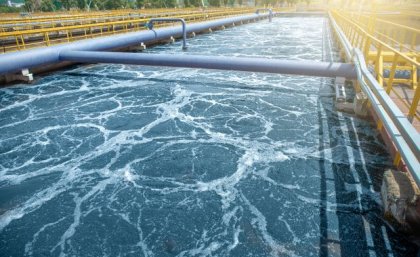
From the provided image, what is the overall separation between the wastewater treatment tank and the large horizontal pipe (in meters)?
0.74

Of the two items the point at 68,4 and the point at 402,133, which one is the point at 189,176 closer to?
the point at 402,133

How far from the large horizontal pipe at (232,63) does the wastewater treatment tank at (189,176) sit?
2.43 ft

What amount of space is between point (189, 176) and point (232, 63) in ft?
15.7

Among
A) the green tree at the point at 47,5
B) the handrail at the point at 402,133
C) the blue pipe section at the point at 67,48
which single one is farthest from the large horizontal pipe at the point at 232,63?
the green tree at the point at 47,5

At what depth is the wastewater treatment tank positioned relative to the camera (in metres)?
3.67

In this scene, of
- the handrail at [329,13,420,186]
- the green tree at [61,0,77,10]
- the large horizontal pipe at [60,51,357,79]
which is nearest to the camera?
the handrail at [329,13,420,186]

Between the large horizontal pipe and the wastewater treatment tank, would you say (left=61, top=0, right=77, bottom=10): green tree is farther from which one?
the wastewater treatment tank

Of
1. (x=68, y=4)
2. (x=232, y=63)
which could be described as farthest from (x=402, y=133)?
(x=68, y=4)

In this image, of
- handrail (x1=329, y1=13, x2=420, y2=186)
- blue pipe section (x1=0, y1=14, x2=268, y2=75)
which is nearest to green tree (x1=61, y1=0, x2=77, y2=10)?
blue pipe section (x1=0, y1=14, x2=268, y2=75)

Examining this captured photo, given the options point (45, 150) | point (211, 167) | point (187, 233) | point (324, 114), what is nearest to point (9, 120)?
point (45, 150)

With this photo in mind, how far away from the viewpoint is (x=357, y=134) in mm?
6172

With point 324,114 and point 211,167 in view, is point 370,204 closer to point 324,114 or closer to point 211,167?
point 211,167

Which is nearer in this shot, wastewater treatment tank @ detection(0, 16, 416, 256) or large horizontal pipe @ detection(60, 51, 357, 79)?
wastewater treatment tank @ detection(0, 16, 416, 256)

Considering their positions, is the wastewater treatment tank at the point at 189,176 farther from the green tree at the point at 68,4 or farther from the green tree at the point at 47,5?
the green tree at the point at 47,5
